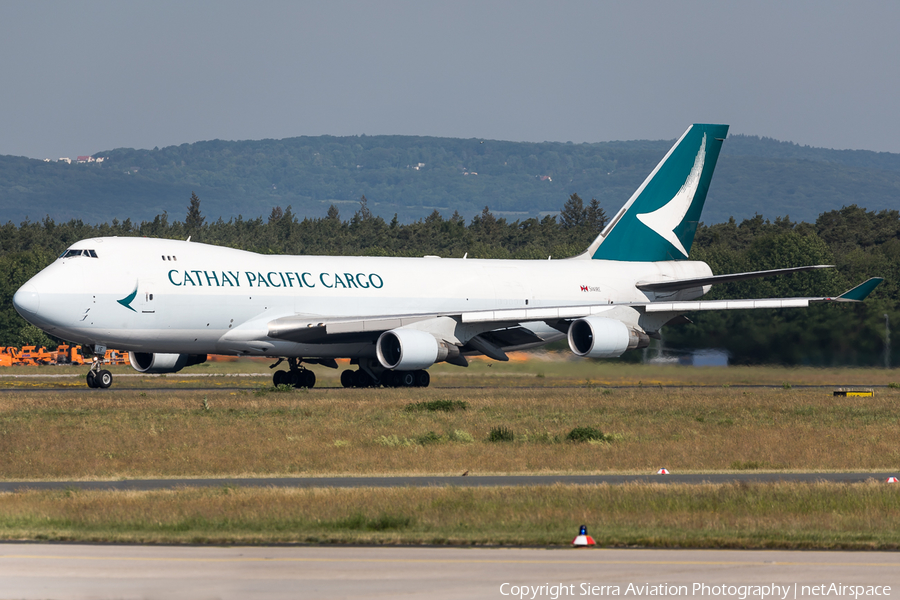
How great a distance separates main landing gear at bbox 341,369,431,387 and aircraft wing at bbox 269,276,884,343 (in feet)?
7.16

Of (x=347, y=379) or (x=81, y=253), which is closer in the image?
(x=81, y=253)

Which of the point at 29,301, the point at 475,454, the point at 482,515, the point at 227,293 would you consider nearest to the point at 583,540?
the point at 482,515

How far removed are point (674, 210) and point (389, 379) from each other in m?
15.4

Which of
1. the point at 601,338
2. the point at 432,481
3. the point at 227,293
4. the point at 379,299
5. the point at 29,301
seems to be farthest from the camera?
the point at 379,299

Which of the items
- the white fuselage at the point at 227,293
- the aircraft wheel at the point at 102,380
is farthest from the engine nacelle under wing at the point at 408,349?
the aircraft wheel at the point at 102,380

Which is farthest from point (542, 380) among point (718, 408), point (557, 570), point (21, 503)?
point (557, 570)

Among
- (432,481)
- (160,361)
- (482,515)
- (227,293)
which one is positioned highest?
(227,293)

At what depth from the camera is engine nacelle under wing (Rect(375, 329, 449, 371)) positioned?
37.9m

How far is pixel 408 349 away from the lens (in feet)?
124

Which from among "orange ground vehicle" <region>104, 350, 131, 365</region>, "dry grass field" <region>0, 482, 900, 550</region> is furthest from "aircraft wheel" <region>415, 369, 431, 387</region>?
"orange ground vehicle" <region>104, 350, 131, 365</region>

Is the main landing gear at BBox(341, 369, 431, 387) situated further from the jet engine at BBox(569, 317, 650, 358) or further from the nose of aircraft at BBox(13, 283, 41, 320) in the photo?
the nose of aircraft at BBox(13, 283, 41, 320)

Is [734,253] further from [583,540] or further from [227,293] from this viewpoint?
[583,540]

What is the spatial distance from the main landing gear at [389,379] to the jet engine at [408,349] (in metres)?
2.12

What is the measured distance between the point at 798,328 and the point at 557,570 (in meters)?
34.5
